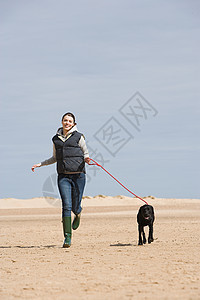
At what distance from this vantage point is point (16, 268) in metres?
7.77

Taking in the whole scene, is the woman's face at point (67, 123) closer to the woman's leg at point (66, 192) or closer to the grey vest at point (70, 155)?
the grey vest at point (70, 155)

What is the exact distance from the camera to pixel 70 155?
10.2 metres

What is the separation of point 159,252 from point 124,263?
5.05ft

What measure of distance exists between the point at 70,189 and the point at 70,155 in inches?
26.7

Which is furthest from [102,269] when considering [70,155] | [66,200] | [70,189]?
[70,155]

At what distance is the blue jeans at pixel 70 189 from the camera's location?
1018 cm

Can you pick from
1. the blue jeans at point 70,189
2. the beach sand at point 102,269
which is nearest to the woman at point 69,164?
the blue jeans at point 70,189

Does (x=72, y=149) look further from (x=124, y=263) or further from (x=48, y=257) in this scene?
(x=124, y=263)

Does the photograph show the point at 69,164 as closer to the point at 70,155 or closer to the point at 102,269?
the point at 70,155

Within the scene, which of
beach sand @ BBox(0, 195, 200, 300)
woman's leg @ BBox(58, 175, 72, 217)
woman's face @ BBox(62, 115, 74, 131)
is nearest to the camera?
beach sand @ BBox(0, 195, 200, 300)

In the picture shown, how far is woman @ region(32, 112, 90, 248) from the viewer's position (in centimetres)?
1019

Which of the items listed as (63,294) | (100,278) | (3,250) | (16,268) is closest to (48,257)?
(16,268)

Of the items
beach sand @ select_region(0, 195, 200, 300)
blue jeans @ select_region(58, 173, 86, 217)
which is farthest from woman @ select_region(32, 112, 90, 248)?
beach sand @ select_region(0, 195, 200, 300)

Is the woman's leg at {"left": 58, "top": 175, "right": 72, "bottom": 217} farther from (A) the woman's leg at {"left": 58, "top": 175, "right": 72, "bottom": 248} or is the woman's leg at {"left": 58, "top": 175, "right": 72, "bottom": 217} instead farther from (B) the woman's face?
(B) the woman's face
